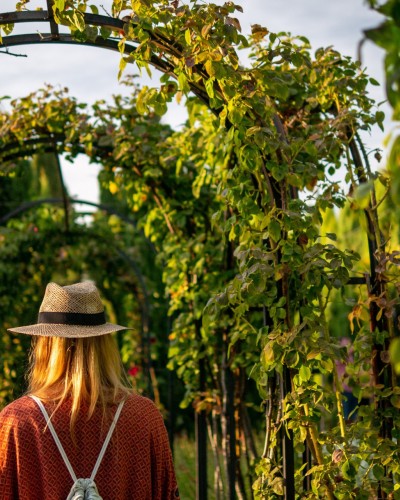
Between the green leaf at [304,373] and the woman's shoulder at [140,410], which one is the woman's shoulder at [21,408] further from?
the green leaf at [304,373]

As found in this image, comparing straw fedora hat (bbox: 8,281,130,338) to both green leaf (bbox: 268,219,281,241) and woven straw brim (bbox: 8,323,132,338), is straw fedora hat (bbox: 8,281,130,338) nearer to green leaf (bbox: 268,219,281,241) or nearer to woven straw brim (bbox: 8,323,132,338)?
woven straw brim (bbox: 8,323,132,338)

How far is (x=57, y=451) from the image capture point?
6.32 feet

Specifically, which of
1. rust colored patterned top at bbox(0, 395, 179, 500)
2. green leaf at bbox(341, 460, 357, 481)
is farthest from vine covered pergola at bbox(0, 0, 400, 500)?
rust colored patterned top at bbox(0, 395, 179, 500)

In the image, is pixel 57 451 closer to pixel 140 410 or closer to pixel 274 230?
pixel 140 410

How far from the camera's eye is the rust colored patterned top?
1928 mm

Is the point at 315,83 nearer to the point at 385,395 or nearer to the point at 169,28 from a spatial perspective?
the point at 169,28

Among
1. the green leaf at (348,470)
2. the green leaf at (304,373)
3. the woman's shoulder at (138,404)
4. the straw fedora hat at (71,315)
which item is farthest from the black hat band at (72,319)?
the green leaf at (348,470)

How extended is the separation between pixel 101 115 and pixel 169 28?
1911 millimetres

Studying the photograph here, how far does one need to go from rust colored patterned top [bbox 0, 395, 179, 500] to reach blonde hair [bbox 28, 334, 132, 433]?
28 millimetres

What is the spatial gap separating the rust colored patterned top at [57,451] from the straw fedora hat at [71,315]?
7.3 inches

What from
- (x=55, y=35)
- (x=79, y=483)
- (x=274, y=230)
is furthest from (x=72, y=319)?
(x=55, y=35)

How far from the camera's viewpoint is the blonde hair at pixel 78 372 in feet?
6.48

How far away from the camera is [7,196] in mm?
8672

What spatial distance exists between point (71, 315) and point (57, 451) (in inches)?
13.8
